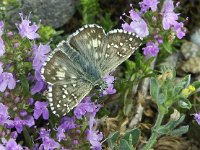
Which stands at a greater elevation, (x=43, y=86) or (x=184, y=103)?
(x=43, y=86)

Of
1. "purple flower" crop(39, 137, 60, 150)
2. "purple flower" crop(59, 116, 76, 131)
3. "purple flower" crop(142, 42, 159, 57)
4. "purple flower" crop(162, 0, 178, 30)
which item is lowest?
"purple flower" crop(39, 137, 60, 150)

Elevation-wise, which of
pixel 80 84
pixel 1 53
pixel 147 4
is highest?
pixel 147 4

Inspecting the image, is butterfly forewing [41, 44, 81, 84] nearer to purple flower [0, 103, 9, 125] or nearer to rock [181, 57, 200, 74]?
purple flower [0, 103, 9, 125]

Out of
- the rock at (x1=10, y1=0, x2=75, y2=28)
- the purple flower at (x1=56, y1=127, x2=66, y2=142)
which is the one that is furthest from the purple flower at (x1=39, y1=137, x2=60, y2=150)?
the rock at (x1=10, y1=0, x2=75, y2=28)

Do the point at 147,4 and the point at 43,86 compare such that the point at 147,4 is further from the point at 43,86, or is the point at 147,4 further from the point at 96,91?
the point at 43,86

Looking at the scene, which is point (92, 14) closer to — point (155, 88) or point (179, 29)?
point (179, 29)

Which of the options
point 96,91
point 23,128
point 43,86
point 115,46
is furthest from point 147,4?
point 23,128

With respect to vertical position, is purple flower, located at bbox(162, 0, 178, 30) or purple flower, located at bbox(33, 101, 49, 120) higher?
purple flower, located at bbox(162, 0, 178, 30)
